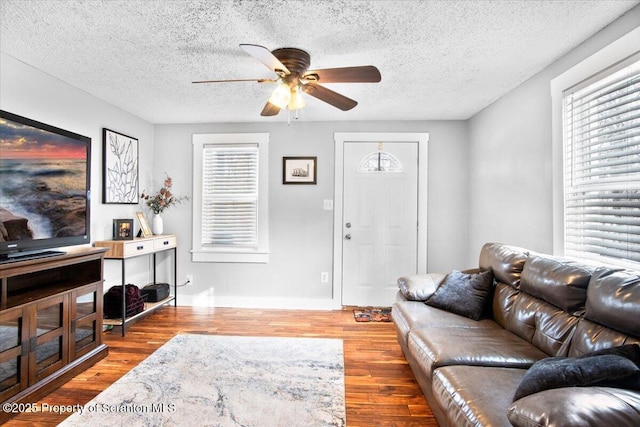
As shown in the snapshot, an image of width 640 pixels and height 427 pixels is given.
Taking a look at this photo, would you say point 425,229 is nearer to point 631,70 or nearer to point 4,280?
point 631,70

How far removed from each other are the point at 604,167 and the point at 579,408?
177 cm

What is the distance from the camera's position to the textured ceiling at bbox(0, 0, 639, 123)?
179 cm

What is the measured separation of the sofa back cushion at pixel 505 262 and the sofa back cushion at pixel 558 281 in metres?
0.14

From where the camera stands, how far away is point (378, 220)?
3.99m

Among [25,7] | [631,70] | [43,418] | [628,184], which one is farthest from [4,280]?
[631,70]

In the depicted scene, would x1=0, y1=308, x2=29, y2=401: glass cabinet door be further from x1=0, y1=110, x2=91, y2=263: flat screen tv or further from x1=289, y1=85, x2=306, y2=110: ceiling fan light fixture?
x1=289, y1=85, x2=306, y2=110: ceiling fan light fixture

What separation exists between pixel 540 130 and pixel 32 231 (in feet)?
13.1

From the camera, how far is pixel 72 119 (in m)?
2.93

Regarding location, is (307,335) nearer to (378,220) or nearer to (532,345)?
(378,220)

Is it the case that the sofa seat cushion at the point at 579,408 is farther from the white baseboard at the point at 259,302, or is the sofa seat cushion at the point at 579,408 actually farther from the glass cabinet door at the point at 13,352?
the white baseboard at the point at 259,302

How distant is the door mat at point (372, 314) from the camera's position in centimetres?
359

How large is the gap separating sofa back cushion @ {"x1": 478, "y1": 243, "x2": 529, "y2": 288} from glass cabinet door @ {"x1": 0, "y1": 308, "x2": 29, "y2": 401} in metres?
3.30

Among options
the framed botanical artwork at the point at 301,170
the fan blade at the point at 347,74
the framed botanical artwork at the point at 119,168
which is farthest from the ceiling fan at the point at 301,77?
the framed botanical artwork at the point at 119,168

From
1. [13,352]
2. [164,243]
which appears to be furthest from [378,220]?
[13,352]
